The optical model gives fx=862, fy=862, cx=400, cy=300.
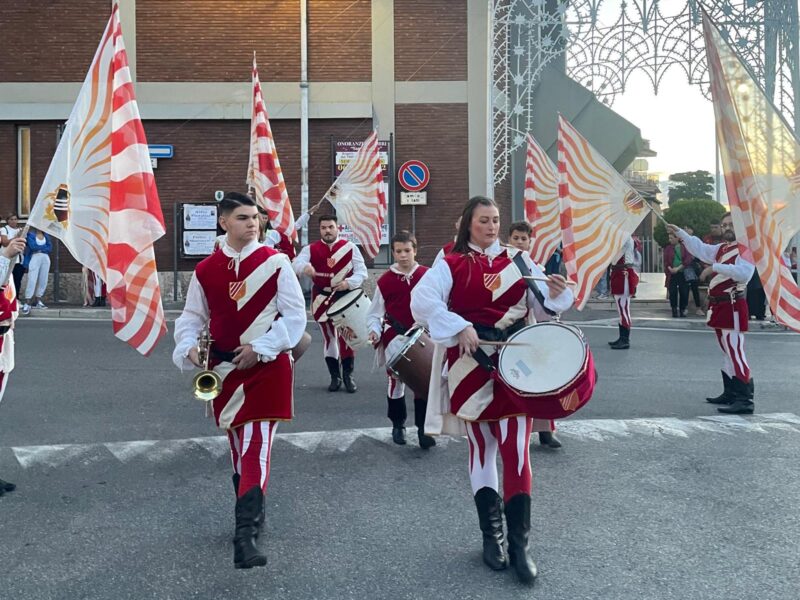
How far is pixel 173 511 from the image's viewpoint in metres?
5.19

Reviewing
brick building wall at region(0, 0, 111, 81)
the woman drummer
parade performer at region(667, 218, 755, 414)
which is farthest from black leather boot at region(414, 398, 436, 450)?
brick building wall at region(0, 0, 111, 81)

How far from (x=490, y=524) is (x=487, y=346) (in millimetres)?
891

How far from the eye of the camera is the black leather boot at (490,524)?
429 cm

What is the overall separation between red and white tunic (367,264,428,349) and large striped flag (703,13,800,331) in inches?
95.8

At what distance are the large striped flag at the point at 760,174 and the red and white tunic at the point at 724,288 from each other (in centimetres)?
219

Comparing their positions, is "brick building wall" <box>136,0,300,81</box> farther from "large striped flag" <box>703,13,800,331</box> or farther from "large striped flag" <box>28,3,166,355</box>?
"large striped flag" <box>703,13,800,331</box>

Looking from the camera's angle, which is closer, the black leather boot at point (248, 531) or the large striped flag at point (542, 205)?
the black leather boot at point (248, 531)

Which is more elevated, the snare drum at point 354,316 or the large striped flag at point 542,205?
the large striped flag at point 542,205

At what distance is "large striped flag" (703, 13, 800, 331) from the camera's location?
553 centimetres

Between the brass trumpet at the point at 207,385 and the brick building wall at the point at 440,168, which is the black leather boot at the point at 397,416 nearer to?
the brass trumpet at the point at 207,385

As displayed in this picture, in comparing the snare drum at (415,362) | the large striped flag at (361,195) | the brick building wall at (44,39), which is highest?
the brick building wall at (44,39)

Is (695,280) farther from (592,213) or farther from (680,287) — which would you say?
(592,213)

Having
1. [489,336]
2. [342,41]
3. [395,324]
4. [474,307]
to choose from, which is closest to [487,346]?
[489,336]

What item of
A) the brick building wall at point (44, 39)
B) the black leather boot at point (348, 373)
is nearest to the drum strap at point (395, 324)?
the black leather boot at point (348, 373)
